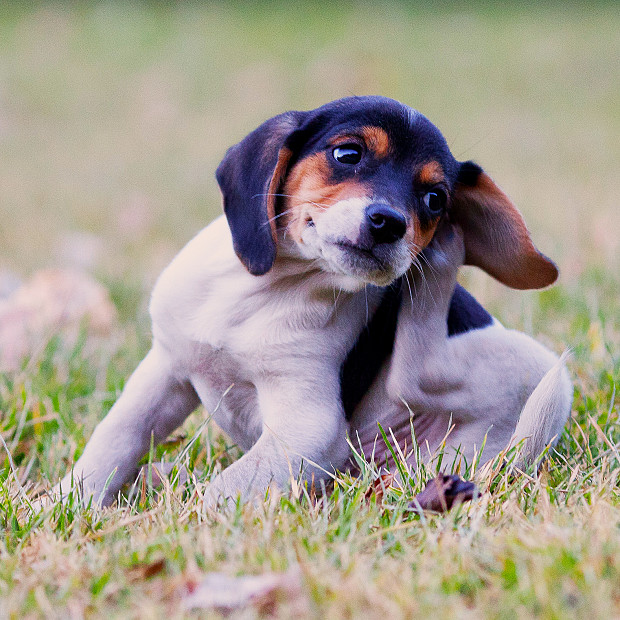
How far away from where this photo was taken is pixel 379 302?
3.01 meters

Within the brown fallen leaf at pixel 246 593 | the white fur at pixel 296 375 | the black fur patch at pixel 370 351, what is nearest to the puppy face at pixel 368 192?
the white fur at pixel 296 375

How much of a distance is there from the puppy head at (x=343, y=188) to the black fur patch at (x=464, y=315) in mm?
311

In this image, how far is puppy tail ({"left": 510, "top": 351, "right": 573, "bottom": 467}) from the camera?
2.79 m

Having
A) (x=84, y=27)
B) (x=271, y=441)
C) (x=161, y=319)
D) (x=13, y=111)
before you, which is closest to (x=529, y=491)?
(x=271, y=441)

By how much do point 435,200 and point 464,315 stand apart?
18.6 inches

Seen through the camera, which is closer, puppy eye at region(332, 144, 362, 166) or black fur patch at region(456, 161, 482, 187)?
puppy eye at region(332, 144, 362, 166)

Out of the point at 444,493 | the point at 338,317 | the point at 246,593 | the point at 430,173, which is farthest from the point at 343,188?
the point at 246,593

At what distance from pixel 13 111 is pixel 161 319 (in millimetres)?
10994

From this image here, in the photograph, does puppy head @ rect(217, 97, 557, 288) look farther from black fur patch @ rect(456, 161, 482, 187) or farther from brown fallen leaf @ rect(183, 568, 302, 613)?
brown fallen leaf @ rect(183, 568, 302, 613)

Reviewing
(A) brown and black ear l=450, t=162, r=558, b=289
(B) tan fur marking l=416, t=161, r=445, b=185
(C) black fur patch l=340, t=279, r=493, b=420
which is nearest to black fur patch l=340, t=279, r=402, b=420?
(C) black fur patch l=340, t=279, r=493, b=420

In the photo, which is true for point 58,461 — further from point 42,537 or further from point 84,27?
point 84,27

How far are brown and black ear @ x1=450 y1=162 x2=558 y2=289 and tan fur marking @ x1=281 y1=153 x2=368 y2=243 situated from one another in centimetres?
49

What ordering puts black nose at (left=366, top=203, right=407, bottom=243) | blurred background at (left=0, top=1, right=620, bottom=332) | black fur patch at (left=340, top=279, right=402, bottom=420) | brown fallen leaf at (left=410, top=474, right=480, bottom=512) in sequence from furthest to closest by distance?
1. blurred background at (left=0, top=1, right=620, bottom=332)
2. black fur patch at (left=340, top=279, right=402, bottom=420)
3. black nose at (left=366, top=203, right=407, bottom=243)
4. brown fallen leaf at (left=410, top=474, right=480, bottom=512)

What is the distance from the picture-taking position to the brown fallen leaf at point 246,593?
179cm
